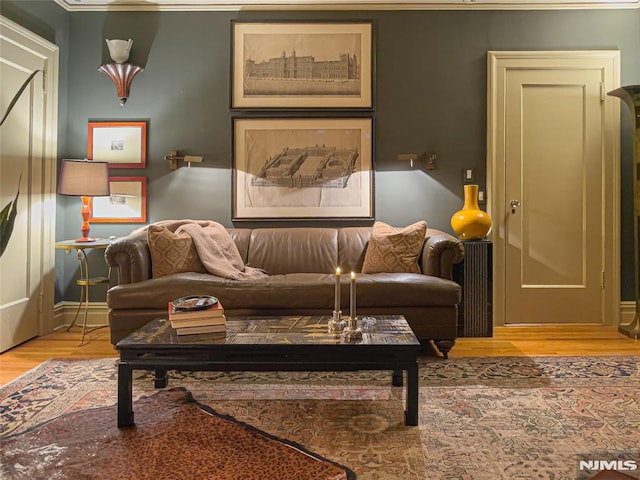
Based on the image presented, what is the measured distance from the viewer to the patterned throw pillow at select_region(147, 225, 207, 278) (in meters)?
3.51

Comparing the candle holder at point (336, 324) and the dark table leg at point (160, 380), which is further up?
the candle holder at point (336, 324)

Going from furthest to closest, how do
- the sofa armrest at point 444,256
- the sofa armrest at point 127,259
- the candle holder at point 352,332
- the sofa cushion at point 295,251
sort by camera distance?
1. the sofa cushion at point 295,251
2. the sofa armrest at point 444,256
3. the sofa armrest at point 127,259
4. the candle holder at point 352,332

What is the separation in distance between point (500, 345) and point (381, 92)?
2186 mm

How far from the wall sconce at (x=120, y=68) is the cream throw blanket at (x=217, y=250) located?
1243mm

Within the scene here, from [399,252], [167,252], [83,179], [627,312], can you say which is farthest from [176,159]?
[627,312]

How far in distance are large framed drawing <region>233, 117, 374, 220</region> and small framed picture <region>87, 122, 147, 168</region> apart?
77 centimetres

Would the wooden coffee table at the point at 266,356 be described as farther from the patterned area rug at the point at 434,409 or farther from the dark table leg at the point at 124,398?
the patterned area rug at the point at 434,409

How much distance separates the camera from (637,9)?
4293 millimetres

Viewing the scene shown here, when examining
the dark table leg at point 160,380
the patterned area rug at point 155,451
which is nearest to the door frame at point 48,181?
the dark table leg at point 160,380

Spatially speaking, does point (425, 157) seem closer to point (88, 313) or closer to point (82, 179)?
point (82, 179)

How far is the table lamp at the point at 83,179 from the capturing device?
375cm

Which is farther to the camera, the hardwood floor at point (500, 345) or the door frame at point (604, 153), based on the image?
the door frame at point (604, 153)

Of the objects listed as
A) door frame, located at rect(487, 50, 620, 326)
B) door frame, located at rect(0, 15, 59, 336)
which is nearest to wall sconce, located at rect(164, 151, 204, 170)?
door frame, located at rect(0, 15, 59, 336)
